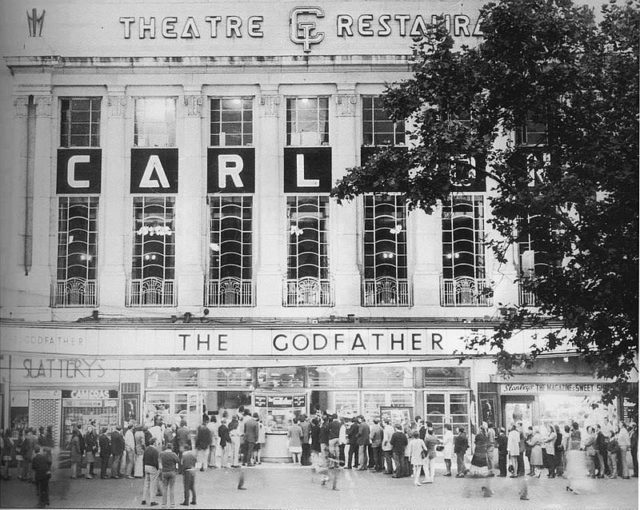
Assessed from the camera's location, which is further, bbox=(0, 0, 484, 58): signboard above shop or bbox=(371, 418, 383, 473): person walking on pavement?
bbox=(0, 0, 484, 58): signboard above shop

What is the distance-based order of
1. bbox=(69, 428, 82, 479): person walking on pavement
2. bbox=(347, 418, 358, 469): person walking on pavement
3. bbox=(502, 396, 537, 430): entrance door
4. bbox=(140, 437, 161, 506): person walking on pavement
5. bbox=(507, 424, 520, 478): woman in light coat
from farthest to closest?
bbox=(502, 396, 537, 430): entrance door < bbox=(347, 418, 358, 469): person walking on pavement < bbox=(507, 424, 520, 478): woman in light coat < bbox=(69, 428, 82, 479): person walking on pavement < bbox=(140, 437, 161, 506): person walking on pavement

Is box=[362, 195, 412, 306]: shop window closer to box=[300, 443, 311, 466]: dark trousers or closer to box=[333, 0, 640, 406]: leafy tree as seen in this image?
box=[333, 0, 640, 406]: leafy tree

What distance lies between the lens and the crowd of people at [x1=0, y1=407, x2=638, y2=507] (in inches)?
485

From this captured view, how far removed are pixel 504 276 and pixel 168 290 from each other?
15.4ft

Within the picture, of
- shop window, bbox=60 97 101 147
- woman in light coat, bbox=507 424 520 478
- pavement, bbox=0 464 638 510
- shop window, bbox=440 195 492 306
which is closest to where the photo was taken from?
pavement, bbox=0 464 638 510

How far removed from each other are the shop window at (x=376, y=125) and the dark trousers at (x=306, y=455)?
4333 millimetres

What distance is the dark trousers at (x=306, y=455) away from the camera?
12562mm

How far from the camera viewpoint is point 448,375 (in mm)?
12930

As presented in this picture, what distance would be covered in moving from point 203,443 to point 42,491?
86.5 inches

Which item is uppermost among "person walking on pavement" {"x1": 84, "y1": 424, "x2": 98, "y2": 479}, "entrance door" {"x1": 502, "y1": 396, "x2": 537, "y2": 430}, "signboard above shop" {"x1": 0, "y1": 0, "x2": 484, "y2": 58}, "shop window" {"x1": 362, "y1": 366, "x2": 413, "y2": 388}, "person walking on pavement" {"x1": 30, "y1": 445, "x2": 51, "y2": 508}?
"signboard above shop" {"x1": 0, "y1": 0, "x2": 484, "y2": 58}

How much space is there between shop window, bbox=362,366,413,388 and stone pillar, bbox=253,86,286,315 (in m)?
1.58

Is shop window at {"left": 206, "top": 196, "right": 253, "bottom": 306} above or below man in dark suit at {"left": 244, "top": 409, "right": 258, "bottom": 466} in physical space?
above

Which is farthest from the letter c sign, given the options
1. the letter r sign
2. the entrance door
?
the entrance door

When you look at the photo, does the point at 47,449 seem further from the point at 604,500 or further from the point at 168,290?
the point at 604,500
